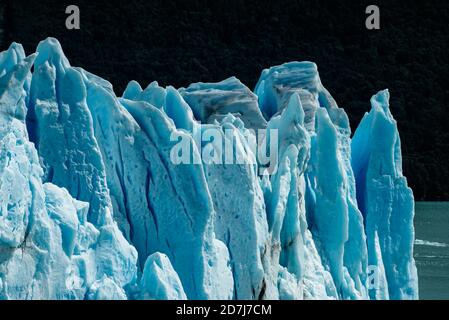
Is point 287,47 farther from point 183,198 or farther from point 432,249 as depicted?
point 183,198

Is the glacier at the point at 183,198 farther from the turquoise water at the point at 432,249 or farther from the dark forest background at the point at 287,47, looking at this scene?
the dark forest background at the point at 287,47

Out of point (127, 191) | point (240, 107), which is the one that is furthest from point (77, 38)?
point (127, 191)
